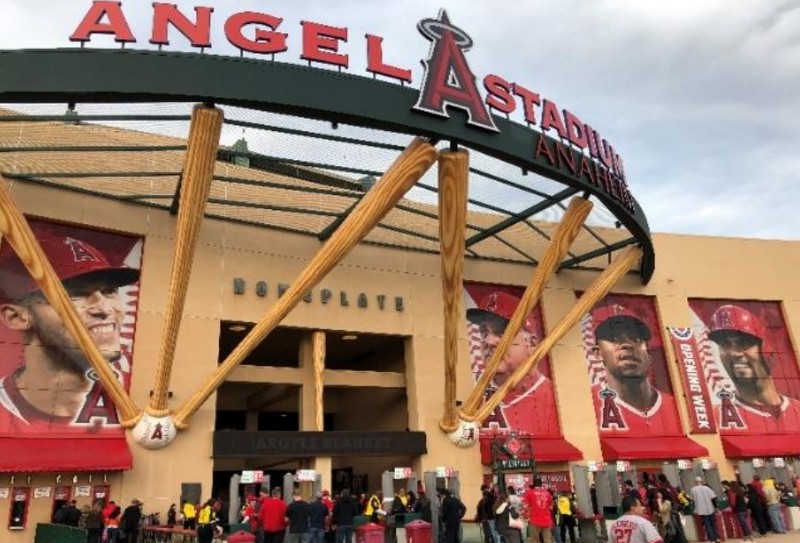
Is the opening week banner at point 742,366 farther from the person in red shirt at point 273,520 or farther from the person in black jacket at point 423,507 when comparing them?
the person in red shirt at point 273,520

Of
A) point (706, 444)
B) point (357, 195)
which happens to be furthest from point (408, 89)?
point (706, 444)

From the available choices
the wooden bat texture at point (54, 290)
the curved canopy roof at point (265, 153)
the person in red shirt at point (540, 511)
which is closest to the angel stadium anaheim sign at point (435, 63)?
the curved canopy roof at point (265, 153)

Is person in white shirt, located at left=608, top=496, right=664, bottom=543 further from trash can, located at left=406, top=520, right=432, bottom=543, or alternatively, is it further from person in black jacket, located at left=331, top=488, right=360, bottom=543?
trash can, located at left=406, top=520, right=432, bottom=543

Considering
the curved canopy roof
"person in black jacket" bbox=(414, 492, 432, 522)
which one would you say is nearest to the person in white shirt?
"person in black jacket" bbox=(414, 492, 432, 522)

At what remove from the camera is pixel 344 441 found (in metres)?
23.0

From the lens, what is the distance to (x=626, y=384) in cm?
3002

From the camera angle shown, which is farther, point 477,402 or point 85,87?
point 477,402

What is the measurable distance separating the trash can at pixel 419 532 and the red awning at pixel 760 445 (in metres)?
19.4

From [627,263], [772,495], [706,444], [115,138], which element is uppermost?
[115,138]

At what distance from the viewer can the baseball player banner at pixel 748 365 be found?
3116 cm

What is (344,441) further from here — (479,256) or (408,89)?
(408,89)

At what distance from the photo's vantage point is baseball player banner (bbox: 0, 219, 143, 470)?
18734mm

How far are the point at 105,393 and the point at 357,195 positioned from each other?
1049cm

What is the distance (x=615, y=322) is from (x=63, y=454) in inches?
950
